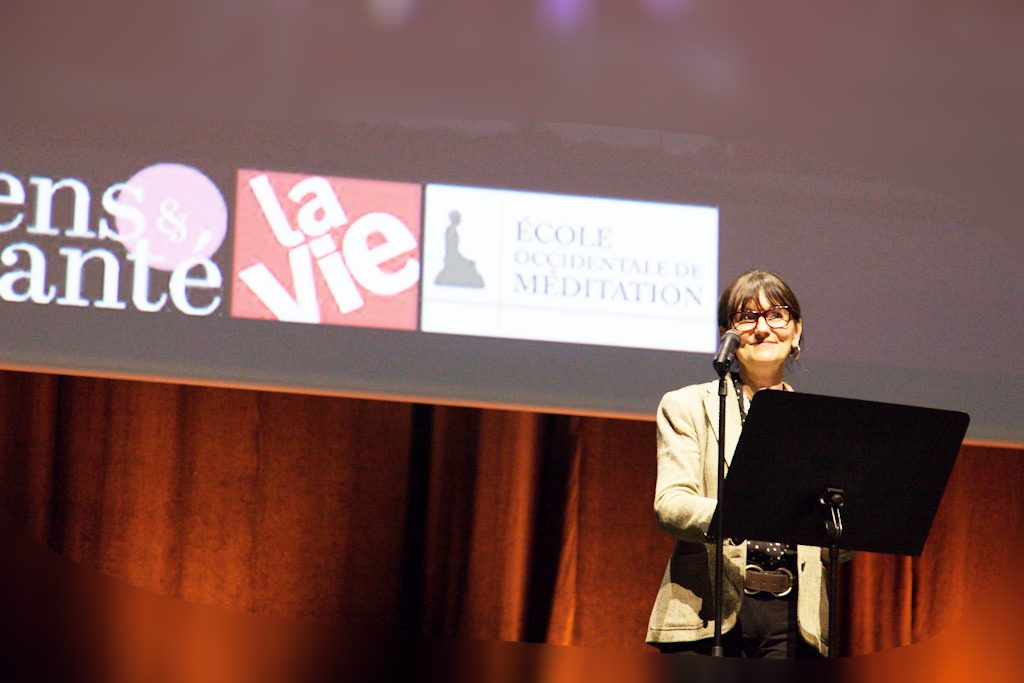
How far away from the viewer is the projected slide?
3541 mm

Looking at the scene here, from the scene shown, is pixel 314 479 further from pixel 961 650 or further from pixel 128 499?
pixel 961 650

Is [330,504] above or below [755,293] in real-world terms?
below

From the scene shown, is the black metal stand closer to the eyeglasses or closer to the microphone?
the microphone

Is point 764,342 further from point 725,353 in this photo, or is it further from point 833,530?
point 833,530

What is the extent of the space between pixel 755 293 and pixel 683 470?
1.26ft

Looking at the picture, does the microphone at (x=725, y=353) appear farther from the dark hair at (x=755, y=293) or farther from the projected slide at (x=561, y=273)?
the projected slide at (x=561, y=273)

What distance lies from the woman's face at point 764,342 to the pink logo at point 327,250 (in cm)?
141

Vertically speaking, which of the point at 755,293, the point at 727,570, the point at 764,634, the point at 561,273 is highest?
the point at 561,273

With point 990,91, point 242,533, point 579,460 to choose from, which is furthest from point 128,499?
point 990,91

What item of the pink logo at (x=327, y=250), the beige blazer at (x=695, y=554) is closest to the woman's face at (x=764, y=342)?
the beige blazer at (x=695, y=554)

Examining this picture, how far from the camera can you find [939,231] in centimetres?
373

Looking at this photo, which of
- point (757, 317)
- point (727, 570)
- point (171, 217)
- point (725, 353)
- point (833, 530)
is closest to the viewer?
point (833, 530)

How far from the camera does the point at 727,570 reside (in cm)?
215

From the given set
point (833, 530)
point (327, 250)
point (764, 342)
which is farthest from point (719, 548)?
point (327, 250)
